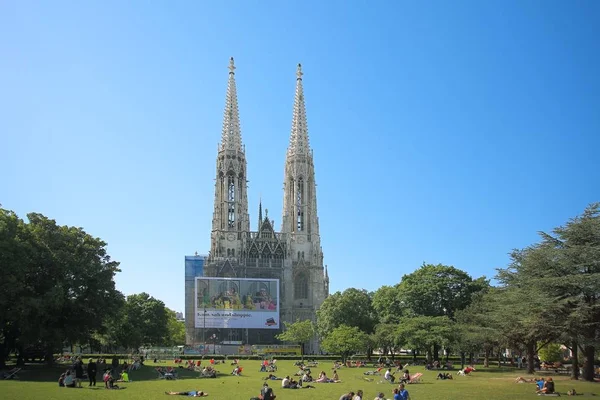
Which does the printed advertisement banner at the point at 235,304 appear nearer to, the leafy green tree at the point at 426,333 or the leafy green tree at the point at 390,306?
the leafy green tree at the point at 390,306

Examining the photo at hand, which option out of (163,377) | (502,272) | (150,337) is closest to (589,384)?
(502,272)

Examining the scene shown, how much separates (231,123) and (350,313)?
43576mm

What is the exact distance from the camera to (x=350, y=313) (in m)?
75.2

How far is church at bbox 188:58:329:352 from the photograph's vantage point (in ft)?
322

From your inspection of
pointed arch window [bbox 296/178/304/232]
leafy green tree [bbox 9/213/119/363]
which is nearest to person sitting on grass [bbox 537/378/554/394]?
leafy green tree [bbox 9/213/119/363]

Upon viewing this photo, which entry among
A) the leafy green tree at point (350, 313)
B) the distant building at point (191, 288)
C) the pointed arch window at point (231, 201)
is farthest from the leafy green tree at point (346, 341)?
the pointed arch window at point (231, 201)

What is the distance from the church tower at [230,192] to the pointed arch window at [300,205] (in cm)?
848

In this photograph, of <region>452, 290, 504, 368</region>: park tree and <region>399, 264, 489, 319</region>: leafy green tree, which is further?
Answer: <region>399, 264, 489, 319</region>: leafy green tree

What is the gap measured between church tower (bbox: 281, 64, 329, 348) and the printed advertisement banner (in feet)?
39.5

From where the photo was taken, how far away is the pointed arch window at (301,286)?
326 ft

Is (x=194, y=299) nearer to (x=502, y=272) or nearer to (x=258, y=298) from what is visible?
(x=258, y=298)

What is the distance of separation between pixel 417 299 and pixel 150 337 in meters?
41.5

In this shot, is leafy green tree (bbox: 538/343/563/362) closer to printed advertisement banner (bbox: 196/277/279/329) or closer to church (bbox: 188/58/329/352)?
printed advertisement banner (bbox: 196/277/279/329)

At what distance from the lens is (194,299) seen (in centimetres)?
9206
